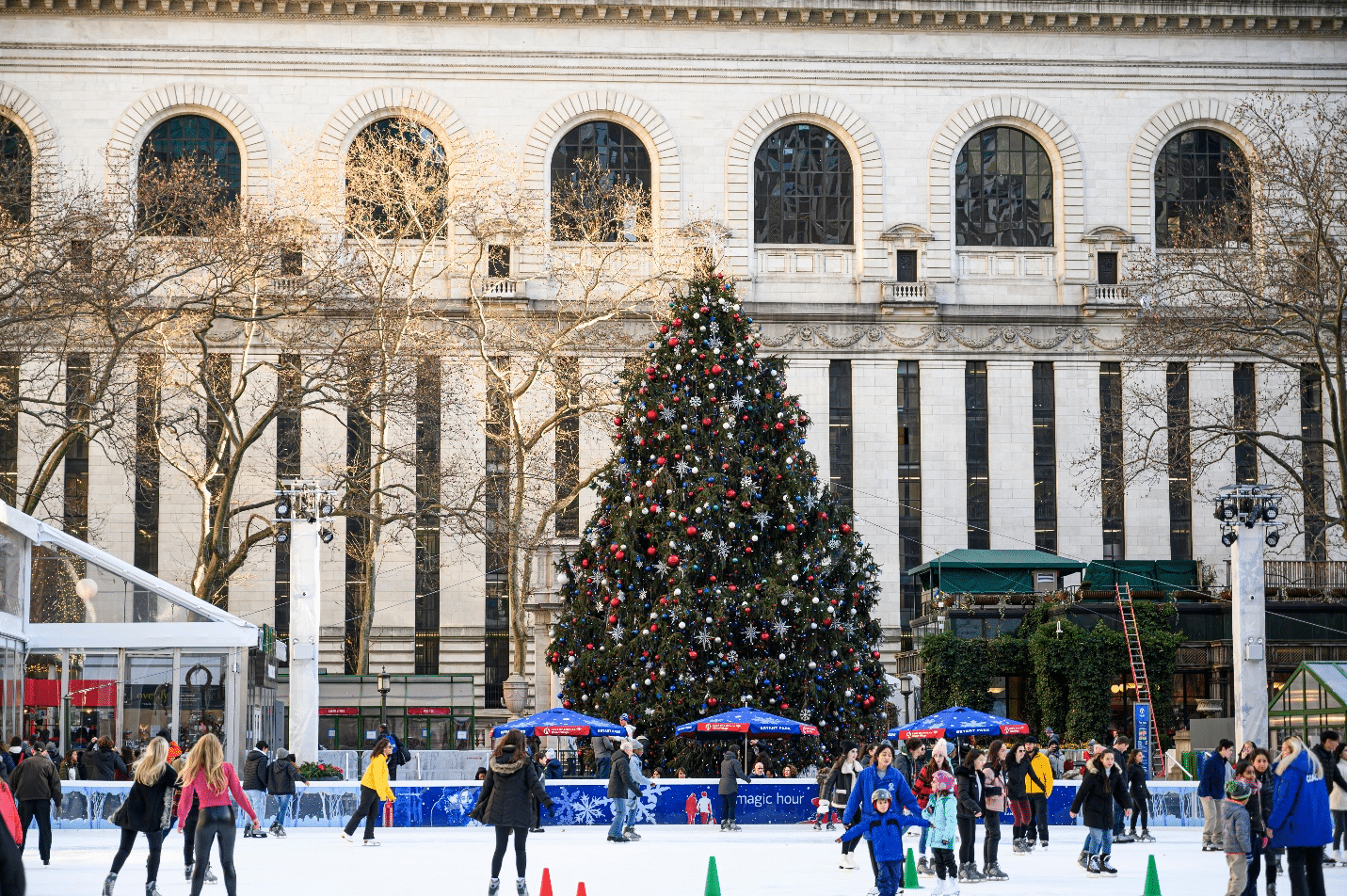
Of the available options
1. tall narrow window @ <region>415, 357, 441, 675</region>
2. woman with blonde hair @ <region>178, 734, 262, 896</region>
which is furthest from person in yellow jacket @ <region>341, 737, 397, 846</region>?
tall narrow window @ <region>415, 357, 441, 675</region>

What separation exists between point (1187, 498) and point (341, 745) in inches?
1182

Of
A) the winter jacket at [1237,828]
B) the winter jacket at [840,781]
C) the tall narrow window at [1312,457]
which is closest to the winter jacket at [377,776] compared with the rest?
the winter jacket at [840,781]

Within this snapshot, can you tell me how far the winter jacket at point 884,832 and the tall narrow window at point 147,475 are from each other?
19.7 m

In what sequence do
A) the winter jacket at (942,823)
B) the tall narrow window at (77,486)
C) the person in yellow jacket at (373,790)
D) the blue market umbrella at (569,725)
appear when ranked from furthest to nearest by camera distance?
the tall narrow window at (77,486) → the blue market umbrella at (569,725) → the person in yellow jacket at (373,790) → the winter jacket at (942,823)

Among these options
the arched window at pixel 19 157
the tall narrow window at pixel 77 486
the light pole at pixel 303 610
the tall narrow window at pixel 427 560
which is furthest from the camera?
the tall narrow window at pixel 77 486

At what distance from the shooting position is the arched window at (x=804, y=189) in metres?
61.7

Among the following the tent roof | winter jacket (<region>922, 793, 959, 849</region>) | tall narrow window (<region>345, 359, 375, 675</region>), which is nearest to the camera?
winter jacket (<region>922, 793, 959, 849</region>)

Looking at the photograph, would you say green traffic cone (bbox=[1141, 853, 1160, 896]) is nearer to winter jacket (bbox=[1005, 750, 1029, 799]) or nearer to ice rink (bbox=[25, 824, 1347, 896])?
ice rink (bbox=[25, 824, 1347, 896])

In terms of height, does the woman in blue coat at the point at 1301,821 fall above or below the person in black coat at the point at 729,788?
above

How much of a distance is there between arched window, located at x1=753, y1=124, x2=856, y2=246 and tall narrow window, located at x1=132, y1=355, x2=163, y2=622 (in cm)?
2176

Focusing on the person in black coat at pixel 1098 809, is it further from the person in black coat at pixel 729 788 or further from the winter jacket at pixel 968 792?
the person in black coat at pixel 729 788

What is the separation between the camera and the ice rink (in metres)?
18.1

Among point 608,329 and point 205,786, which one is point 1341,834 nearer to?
point 205,786

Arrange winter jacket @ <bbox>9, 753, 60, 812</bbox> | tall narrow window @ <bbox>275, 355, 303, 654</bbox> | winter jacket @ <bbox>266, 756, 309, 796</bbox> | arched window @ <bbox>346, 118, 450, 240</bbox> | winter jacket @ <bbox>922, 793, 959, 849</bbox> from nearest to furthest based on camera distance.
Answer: winter jacket @ <bbox>922, 793, 959, 849</bbox>, winter jacket @ <bbox>9, 753, 60, 812</bbox>, winter jacket @ <bbox>266, 756, 309, 796</bbox>, arched window @ <bbox>346, 118, 450, 240</bbox>, tall narrow window @ <bbox>275, 355, 303, 654</bbox>
